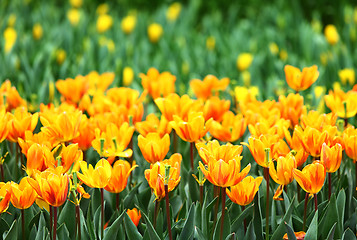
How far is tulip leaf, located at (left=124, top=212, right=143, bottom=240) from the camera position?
5.63ft

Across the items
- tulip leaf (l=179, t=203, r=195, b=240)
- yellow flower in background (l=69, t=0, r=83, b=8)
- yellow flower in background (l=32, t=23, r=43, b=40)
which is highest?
yellow flower in background (l=69, t=0, r=83, b=8)

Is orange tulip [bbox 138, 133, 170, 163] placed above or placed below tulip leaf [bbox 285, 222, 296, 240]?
above

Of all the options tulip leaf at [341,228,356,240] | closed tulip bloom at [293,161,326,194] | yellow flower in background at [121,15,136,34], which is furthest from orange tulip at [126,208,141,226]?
yellow flower in background at [121,15,136,34]

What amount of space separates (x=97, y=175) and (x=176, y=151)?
0.70 m

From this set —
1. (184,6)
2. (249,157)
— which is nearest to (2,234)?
(249,157)

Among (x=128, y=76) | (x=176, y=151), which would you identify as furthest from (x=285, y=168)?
(x=128, y=76)

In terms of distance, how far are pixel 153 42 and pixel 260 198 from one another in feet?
10.4

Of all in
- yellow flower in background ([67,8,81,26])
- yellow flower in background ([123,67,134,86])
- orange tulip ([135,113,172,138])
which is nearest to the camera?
orange tulip ([135,113,172,138])

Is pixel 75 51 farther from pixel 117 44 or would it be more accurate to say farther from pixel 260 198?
pixel 260 198

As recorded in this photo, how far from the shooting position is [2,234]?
1.81 meters

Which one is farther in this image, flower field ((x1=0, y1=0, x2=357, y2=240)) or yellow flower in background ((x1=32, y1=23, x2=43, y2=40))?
yellow flower in background ((x1=32, y1=23, x2=43, y2=40))

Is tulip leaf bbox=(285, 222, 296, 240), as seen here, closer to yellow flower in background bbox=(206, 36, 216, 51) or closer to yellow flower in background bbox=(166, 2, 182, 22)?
yellow flower in background bbox=(206, 36, 216, 51)

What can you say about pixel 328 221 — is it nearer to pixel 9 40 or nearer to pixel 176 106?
pixel 176 106

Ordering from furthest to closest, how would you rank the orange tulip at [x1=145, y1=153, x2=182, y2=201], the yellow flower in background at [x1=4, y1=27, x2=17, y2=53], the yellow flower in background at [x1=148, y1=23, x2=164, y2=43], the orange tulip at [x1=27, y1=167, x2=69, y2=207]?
the yellow flower in background at [x1=148, y1=23, x2=164, y2=43] < the yellow flower in background at [x1=4, y1=27, x2=17, y2=53] < the orange tulip at [x1=145, y1=153, x2=182, y2=201] < the orange tulip at [x1=27, y1=167, x2=69, y2=207]
